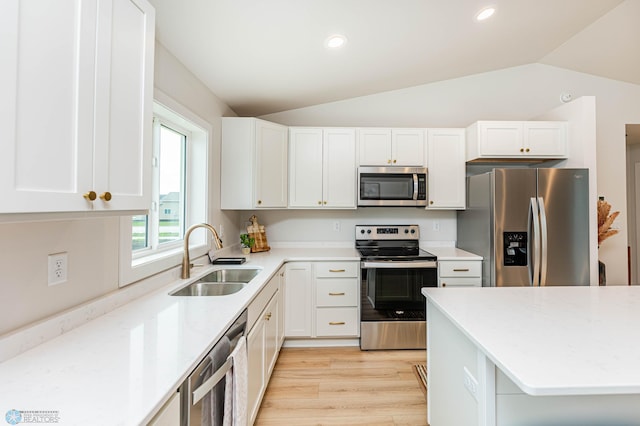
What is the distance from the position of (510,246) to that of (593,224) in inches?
30.0

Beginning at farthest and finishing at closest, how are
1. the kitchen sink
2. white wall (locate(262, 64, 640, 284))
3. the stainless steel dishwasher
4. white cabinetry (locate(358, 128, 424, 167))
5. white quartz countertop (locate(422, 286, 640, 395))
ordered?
white wall (locate(262, 64, 640, 284))
white cabinetry (locate(358, 128, 424, 167))
the kitchen sink
the stainless steel dishwasher
white quartz countertop (locate(422, 286, 640, 395))

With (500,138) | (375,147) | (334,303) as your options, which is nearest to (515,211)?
(500,138)

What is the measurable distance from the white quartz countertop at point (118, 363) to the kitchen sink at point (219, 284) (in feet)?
1.41

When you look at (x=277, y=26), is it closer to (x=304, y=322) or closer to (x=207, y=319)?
(x=207, y=319)

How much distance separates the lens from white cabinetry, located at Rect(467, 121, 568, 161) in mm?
2916

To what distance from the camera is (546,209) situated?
256 centimetres

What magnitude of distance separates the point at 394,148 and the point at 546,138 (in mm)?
1467

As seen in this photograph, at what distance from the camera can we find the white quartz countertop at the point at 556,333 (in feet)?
2.71

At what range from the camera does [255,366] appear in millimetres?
1747

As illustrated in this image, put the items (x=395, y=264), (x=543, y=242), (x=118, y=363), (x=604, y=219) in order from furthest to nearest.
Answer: (x=604, y=219)
(x=395, y=264)
(x=543, y=242)
(x=118, y=363)

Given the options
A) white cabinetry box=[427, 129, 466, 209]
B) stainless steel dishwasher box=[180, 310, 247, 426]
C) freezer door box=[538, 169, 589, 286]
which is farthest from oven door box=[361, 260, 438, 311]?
stainless steel dishwasher box=[180, 310, 247, 426]

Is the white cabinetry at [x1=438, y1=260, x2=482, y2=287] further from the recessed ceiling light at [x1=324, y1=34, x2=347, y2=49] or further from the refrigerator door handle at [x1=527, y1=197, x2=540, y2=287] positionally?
the recessed ceiling light at [x1=324, y1=34, x2=347, y2=49]

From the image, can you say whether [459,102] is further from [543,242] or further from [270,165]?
[270,165]

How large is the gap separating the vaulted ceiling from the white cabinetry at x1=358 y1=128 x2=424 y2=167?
0.53m
